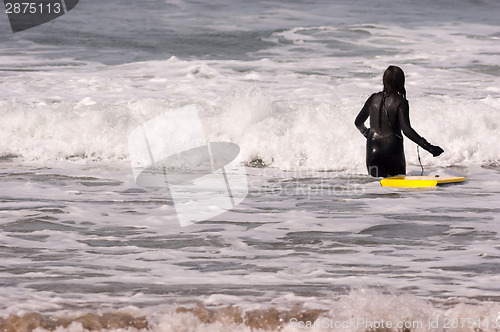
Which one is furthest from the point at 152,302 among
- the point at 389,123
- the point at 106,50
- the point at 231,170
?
the point at 106,50

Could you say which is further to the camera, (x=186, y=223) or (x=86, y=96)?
(x=86, y=96)

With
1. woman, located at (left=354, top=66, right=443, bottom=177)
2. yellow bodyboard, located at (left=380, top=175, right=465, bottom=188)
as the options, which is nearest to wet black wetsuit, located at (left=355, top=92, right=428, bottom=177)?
woman, located at (left=354, top=66, right=443, bottom=177)

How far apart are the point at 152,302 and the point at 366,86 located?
11.3 metres

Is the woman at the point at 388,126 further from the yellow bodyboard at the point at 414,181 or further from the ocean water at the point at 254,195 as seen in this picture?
the ocean water at the point at 254,195

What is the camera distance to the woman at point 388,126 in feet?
30.3

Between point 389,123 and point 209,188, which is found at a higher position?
point 389,123

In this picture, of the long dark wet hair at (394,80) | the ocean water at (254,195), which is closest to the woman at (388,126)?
the long dark wet hair at (394,80)

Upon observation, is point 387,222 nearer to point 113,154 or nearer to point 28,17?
point 113,154

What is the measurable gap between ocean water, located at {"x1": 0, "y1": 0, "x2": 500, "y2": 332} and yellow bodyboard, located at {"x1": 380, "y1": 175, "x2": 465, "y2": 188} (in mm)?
116

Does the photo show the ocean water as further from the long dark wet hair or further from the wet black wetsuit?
the long dark wet hair

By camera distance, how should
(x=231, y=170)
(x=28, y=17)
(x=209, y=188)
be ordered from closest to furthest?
1. (x=209, y=188)
2. (x=231, y=170)
3. (x=28, y=17)

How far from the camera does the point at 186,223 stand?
7.43 meters

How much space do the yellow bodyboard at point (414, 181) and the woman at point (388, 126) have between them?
0.30 m

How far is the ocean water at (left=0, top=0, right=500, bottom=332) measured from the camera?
16.6 ft
